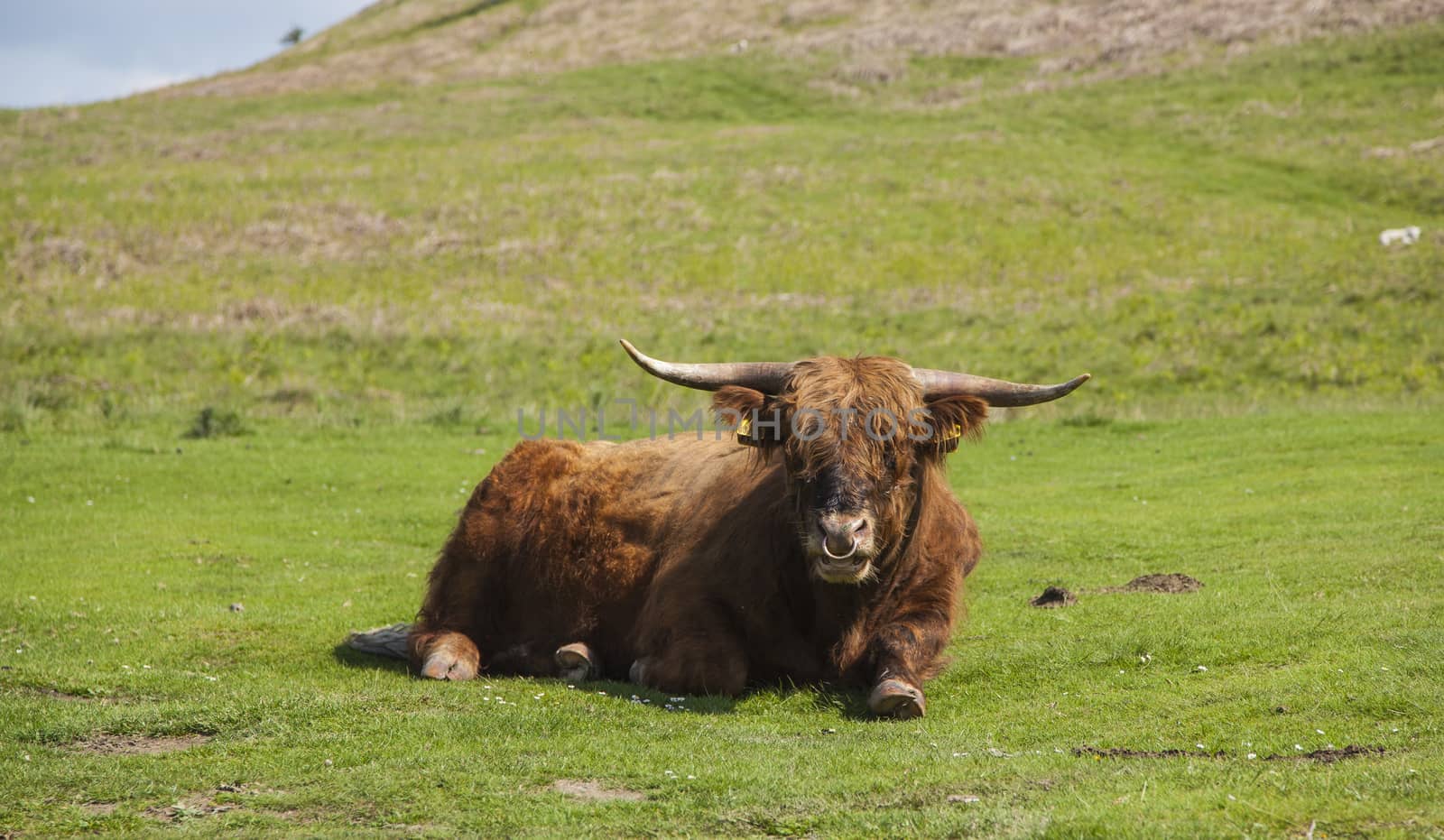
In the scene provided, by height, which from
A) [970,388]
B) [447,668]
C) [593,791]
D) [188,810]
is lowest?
[447,668]

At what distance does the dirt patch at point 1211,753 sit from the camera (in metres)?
6.16

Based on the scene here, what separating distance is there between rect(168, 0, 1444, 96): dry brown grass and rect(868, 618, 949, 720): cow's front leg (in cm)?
6065

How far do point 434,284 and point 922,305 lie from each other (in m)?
14.3

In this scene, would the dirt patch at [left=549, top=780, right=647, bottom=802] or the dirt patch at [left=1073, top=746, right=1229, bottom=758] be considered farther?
the dirt patch at [left=1073, top=746, right=1229, bottom=758]

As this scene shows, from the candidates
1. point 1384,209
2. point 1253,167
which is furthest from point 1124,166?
point 1384,209

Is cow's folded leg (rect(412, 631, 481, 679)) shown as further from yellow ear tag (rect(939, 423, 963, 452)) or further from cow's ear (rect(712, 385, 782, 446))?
yellow ear tag (rect(939, 423, 963, 452))

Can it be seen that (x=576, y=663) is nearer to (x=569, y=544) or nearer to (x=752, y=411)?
(x=569, y=544)

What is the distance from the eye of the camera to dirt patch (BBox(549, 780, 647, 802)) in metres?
5.97

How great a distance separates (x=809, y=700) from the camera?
26.3 ft

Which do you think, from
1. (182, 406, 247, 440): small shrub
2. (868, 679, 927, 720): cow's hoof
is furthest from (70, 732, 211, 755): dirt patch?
(182, 406, 247, 440): small shrub

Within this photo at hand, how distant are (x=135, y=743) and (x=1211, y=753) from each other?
5.46 meters

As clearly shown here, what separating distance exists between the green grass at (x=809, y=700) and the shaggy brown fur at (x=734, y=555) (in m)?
0.40

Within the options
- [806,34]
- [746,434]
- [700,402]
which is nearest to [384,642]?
[746,434]

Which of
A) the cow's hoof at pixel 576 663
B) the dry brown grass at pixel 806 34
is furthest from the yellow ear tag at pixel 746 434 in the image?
the dry brown grass at pixel 806 34
